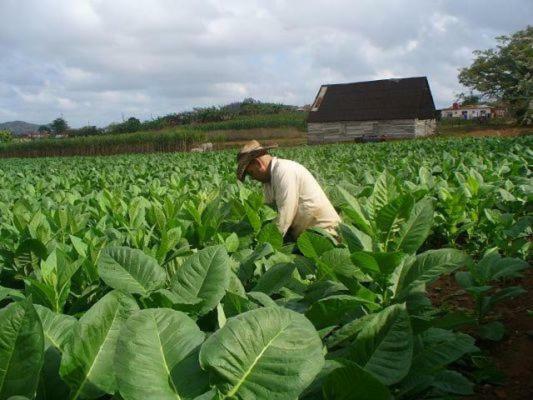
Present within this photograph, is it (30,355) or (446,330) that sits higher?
(30,355)

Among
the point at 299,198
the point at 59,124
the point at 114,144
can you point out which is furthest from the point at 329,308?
the point at 59,124

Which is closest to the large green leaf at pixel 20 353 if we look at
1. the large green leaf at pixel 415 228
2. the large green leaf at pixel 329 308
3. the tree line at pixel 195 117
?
the large green leaf at pixel 329 308

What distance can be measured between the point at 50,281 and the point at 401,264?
1.33 metres

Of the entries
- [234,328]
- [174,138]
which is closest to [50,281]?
[234,328]

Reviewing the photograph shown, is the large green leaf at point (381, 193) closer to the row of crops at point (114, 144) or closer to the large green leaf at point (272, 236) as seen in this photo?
the large green leaf at point (272, 236)

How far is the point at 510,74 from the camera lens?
59.2 meters

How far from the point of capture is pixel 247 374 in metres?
1.06

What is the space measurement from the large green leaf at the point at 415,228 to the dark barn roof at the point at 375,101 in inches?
2114

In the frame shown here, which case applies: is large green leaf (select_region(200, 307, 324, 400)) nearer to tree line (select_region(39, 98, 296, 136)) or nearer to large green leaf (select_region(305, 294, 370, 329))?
large green leaf (select_region(305, 294, 370, 329))

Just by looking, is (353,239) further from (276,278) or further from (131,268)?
(131,268)

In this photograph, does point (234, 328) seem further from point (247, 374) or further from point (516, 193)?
point (516, 193)

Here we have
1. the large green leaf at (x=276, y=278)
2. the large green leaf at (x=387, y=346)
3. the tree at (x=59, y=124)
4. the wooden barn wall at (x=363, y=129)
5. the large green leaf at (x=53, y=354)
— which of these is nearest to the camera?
the large green leaf at (x=53, y=354)

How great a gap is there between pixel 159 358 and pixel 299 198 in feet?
11.6

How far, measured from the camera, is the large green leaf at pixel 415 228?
222 cm
